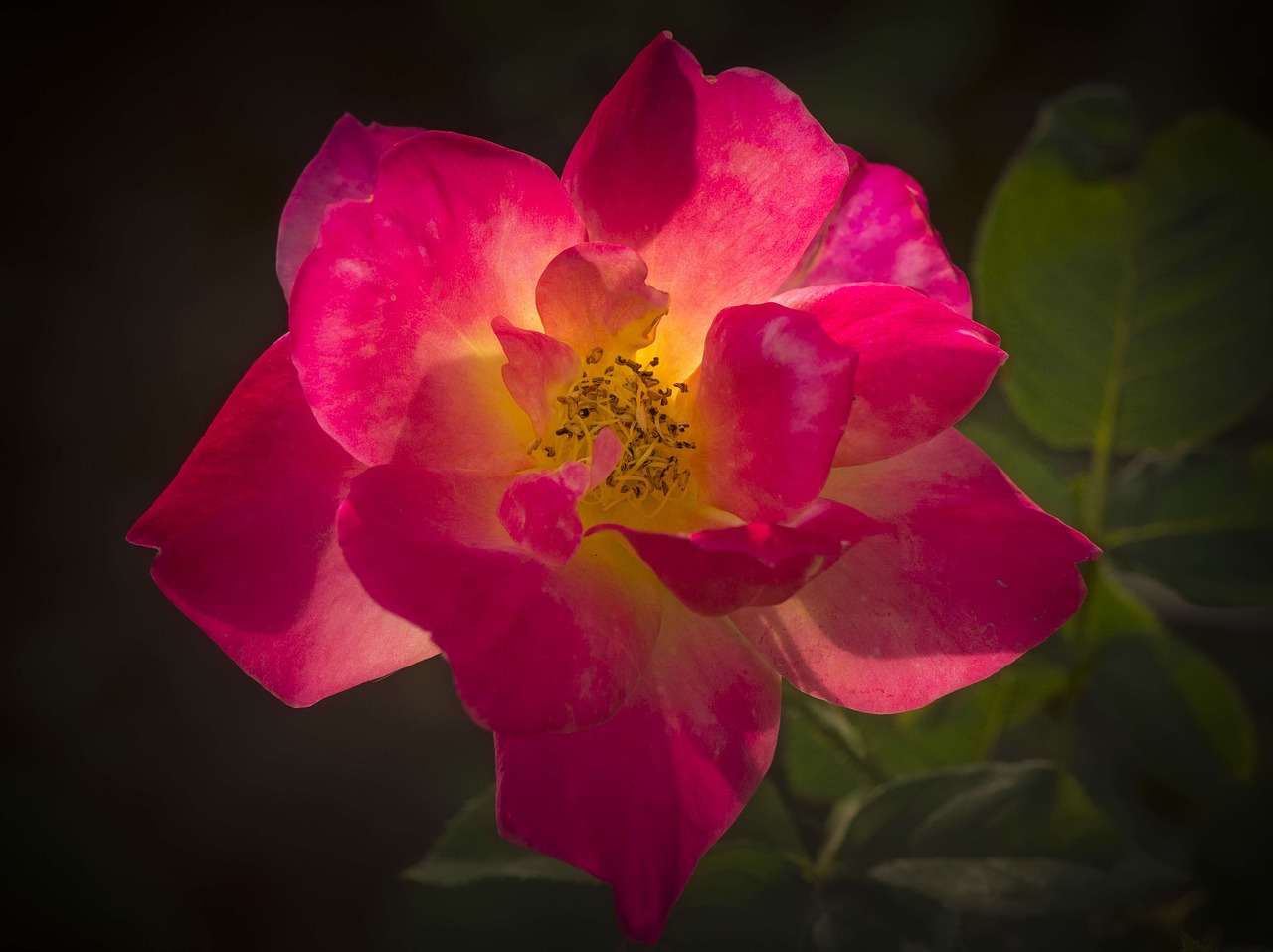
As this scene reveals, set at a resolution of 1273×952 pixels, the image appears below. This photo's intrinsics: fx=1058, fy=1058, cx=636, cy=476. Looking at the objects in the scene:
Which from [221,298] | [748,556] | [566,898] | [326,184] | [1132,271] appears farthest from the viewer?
[221,298]

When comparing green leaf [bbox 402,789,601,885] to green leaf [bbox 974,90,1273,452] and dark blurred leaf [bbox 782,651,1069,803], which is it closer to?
dark blurred leaf [bbox 782,651,1069,803]

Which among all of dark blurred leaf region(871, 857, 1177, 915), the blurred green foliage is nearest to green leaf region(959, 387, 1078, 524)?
the blurred green foliage

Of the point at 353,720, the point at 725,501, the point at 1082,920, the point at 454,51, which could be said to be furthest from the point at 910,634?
the point at 454,51

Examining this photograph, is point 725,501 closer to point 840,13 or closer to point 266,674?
point 266,674

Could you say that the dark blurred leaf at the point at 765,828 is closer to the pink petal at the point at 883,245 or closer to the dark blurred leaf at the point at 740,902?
the dark blurred leaf at the point at 740,902

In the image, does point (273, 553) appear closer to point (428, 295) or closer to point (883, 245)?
point (428, 295)

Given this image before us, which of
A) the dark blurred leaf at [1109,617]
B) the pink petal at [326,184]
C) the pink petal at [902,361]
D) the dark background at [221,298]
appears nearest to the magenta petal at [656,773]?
the pink petal at [902,361]

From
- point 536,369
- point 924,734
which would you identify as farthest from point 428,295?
point 924,734
